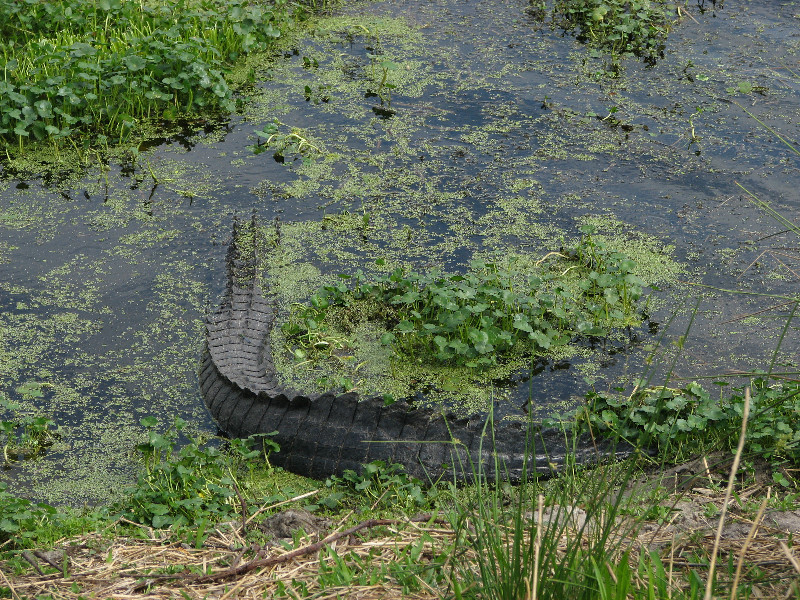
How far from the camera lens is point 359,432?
12.5 feet

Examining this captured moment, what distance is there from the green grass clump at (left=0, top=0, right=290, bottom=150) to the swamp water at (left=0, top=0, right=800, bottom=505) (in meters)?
0.37

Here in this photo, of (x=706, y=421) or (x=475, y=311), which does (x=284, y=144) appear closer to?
(x=475, y=311)

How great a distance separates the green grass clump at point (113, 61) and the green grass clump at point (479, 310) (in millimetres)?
2646

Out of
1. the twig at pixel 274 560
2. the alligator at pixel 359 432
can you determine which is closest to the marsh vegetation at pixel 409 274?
the twig at pixel 274 560

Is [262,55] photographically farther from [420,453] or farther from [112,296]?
[420,453]

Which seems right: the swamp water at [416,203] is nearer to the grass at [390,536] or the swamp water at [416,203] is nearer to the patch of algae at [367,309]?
the patch of algae at [367,309]

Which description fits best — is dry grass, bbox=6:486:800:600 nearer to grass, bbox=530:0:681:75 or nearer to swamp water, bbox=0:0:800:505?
swamp water, bbox=0:0:800:505

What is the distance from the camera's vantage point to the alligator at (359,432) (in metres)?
3.70

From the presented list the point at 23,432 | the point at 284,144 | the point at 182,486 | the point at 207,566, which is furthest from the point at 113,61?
the point at 207,566

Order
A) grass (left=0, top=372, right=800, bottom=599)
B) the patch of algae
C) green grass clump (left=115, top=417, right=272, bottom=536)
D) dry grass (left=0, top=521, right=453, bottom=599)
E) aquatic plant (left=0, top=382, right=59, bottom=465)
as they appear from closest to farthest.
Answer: grass (left=0, top=372, right=800, bottom=599) < dry grass (left=0, top=521, right=453, bottom=599) < green grass clump (left=115, top=417, right=272, bottom=536) < aquatic plant (left=0, top=382, right=59, bottom=465) < the patch of algae

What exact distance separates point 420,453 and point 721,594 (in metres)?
1.67

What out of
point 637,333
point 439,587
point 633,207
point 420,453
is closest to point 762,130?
point 633,207

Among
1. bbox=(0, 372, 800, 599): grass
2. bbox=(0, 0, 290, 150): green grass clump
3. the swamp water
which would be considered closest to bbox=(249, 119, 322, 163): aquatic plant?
the swamp water

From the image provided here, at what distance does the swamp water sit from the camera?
4.58m
